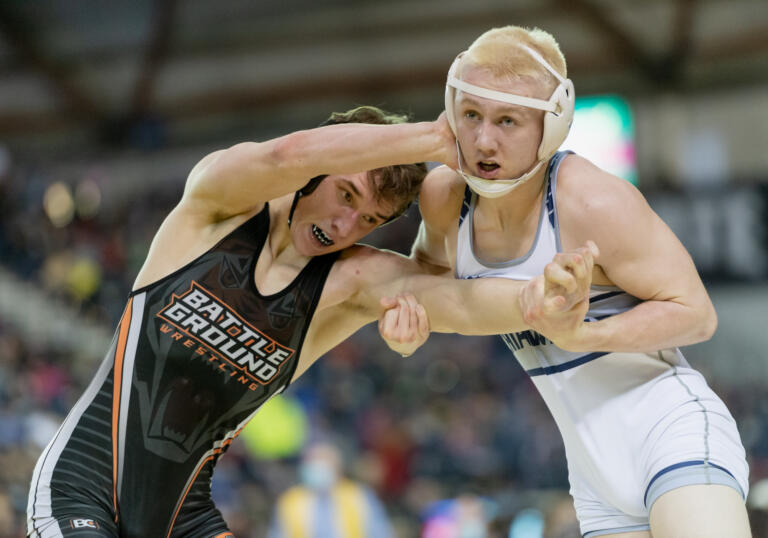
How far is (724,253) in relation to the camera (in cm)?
1514

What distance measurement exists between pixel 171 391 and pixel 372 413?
9392 mm

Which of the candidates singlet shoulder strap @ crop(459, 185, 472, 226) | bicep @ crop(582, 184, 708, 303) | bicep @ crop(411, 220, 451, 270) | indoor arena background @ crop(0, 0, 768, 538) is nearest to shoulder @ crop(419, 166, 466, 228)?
singlet shoulder strap @ crop(459, 185, 472, 226)

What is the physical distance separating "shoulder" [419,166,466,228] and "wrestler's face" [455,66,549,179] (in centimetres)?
41

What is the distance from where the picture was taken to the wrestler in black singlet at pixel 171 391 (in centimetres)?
331

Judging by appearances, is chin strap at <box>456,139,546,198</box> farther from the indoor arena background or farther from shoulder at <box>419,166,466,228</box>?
the indoor arena background

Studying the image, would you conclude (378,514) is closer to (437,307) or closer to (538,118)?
(437,307)

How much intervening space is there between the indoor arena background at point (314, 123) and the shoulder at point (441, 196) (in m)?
5.44

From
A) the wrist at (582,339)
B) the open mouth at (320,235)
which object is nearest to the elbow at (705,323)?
the wrist at (582,339)

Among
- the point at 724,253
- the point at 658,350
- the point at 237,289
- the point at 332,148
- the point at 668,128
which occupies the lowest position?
→ the point at 724,253

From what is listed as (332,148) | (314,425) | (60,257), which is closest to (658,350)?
(332,148)

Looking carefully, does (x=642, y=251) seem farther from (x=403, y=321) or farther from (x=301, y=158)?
(x=301, y=158)

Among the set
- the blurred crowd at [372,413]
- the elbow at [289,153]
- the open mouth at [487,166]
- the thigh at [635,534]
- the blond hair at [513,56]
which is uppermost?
the blond hair at [513,56]

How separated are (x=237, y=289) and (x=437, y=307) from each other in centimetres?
74

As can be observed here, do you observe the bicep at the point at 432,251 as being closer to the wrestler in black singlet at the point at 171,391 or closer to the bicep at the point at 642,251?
the wrestler in black singlet at the point at 171,391
